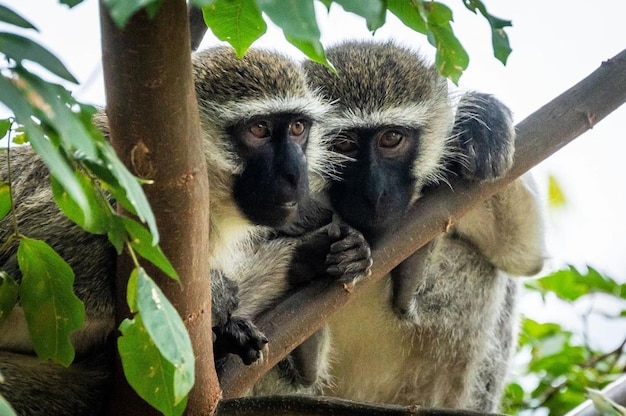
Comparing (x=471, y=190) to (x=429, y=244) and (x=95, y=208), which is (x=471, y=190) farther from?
(x=95, y=208)

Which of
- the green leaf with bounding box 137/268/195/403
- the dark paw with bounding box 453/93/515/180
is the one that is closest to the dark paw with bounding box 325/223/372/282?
the dark paw with bounding box 453/93/515/180

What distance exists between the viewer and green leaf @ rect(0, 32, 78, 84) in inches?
49.4

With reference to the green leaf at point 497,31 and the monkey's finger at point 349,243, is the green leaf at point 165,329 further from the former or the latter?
the monkey's finger at point 349,243

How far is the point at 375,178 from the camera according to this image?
3.20 meters

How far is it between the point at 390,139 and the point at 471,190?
14.4 inches

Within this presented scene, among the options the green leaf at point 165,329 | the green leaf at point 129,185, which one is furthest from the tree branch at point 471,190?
the green leaf at point 129,185

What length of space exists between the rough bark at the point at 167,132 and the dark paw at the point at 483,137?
1.37 m

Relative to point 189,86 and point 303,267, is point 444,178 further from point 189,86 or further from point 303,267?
point 189,86

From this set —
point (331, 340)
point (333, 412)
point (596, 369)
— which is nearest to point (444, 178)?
point (331, 340)

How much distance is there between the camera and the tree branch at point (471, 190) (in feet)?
9.52

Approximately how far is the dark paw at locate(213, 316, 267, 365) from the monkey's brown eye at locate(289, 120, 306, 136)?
28.6 inches

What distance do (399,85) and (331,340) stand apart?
1.01 m

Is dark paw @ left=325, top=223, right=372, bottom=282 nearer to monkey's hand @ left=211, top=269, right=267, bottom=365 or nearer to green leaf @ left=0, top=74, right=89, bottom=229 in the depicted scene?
monkey's hand @ left=211, top=269, right=267, bottom=365

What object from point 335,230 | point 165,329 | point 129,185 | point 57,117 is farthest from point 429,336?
point 57,117
